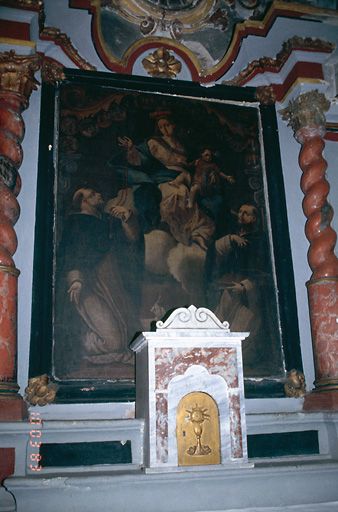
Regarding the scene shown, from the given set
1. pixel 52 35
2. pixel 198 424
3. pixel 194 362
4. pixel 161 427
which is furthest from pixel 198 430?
pixel 52 35

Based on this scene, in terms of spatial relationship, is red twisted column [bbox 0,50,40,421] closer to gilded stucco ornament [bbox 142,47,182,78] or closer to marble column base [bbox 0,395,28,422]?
marble column base [bbox 0,395,28,422]

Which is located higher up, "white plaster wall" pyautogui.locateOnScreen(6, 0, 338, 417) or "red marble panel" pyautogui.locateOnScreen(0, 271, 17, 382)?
"white plaster wall" pyautogui.locateOnScreen(6, 0, 338, 417)

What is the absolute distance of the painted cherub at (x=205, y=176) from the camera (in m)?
4.67

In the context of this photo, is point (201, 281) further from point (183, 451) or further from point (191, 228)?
point (183, 451)

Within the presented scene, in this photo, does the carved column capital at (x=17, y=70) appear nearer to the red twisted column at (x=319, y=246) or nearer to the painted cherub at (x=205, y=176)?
the painted cherub at (x=205, y=176)

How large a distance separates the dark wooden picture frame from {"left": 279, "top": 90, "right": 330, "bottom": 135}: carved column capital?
28cm

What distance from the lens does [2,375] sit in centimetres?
351

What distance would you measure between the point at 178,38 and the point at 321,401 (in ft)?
12.4

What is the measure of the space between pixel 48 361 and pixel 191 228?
1.69m

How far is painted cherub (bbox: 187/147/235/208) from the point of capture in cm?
467

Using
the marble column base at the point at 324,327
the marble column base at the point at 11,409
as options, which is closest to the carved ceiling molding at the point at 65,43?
the marble column base at the point at 324,327

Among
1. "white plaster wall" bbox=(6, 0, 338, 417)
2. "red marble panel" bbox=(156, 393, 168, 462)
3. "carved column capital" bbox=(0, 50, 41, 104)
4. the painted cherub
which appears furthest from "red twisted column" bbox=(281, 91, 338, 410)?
"carved column capital" bbox=(0, 50, 41, 104)

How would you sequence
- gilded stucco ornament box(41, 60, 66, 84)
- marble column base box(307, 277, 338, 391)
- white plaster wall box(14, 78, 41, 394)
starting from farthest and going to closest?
gilded stucco ornament box(41, 60, 66, 84) → marble column base box(307, 277, 338, 391) → white plaster wall box(14, 78, 41, 394)

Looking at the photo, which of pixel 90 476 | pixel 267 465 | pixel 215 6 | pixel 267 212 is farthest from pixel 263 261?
pixel 215 6
